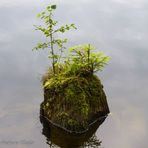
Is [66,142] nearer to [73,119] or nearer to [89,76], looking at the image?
[73,119]

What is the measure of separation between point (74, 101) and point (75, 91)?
0.25m

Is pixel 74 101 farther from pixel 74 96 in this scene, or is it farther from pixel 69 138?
pixel 69 138

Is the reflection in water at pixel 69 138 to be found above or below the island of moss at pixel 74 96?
below

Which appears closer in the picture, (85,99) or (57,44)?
(85,99)

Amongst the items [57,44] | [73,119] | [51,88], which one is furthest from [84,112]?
[57,44]

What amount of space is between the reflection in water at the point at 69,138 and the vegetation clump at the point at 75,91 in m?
0.15

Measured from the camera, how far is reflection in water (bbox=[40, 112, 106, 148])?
1112 cm

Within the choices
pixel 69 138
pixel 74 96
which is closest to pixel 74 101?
pixel 74 96

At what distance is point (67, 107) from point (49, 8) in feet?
7.68

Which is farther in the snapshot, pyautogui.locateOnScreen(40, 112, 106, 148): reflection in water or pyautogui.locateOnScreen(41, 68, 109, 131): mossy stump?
pyautogui.locateOnScreen(41, 68, 109, 131): mossy stump

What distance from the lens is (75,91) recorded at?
38.6 feet

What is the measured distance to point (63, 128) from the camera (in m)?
11.5

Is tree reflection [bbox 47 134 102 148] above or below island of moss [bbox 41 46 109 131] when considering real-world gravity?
below

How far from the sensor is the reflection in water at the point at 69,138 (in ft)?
36.5
